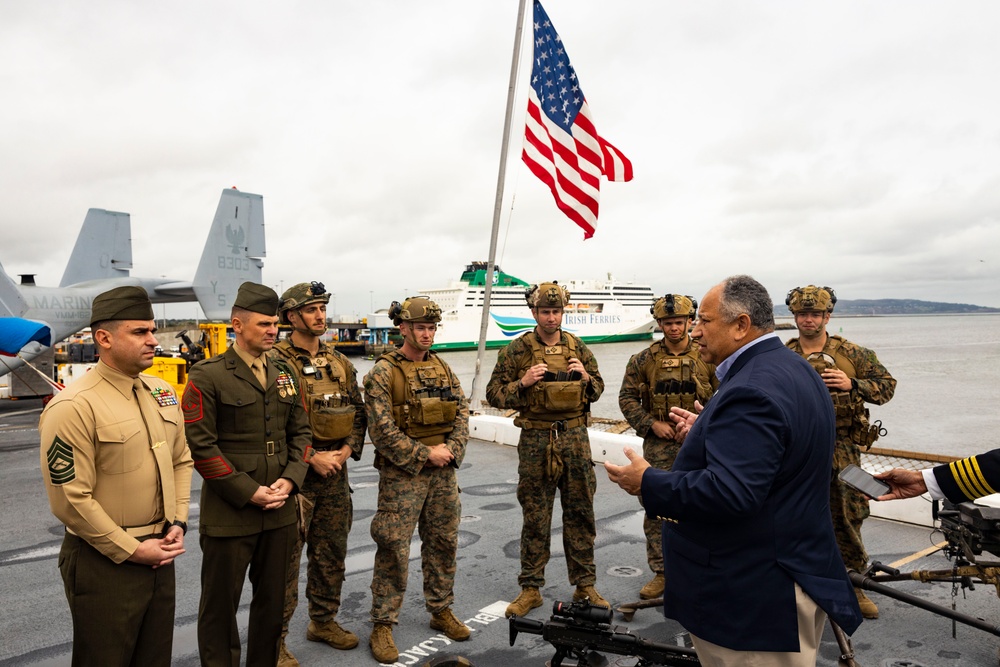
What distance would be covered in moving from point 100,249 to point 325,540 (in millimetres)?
26733

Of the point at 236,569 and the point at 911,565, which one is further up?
the point at 236,569

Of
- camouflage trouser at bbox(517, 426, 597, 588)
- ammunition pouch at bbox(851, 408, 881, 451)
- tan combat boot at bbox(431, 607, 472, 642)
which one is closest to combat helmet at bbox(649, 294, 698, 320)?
camouflage trouser at bbox(517, 426, 597, 588)

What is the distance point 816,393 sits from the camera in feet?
6.68

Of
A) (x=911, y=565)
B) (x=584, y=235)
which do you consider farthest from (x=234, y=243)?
(x=911, y=565)

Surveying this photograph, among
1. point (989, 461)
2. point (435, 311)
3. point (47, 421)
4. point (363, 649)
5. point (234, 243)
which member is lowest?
point (363, 649)

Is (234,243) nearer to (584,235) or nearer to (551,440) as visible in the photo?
(584,235)

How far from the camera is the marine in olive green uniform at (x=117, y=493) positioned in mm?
2305

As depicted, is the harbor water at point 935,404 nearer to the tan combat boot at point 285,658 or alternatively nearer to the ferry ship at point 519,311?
the ferry ship at point 519,311

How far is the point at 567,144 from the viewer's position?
27.6 feet

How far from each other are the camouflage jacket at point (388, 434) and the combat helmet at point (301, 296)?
53 centimetres

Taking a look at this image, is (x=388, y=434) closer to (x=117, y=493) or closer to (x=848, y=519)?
(x=117, y=493)

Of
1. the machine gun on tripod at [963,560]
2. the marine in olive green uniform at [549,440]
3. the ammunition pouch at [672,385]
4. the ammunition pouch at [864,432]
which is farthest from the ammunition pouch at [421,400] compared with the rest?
the ammunition pouch at [864,432]

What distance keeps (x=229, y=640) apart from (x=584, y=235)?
6.14 m

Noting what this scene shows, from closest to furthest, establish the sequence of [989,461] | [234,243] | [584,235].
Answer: [989,461] → [584,235] → [234,243]
